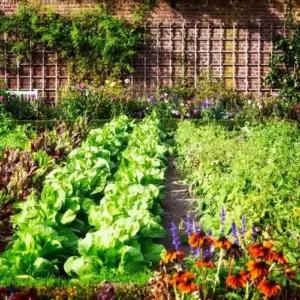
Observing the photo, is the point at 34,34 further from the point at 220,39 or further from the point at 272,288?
the point at 272,288

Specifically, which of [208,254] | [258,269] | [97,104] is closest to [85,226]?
[208,254]

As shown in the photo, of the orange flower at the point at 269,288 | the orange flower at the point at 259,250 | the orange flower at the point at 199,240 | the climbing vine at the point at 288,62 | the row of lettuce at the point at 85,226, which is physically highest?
the climbing vine at the point at 288,62

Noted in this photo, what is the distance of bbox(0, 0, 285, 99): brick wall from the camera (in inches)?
557

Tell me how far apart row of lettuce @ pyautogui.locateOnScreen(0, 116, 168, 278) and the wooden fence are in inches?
339

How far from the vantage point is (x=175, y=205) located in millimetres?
5699

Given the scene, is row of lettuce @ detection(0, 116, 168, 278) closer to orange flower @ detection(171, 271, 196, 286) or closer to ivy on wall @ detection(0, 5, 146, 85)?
orange flower @ detection(171, 271, 196, 286)

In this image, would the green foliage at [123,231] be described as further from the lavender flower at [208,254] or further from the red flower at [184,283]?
the red flower at [184,283]

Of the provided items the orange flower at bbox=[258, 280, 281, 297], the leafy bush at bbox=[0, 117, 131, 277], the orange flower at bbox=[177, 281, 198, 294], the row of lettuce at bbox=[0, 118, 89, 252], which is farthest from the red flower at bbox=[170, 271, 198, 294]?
the row of lettuce at bbox=[0, 118, 89, 252]

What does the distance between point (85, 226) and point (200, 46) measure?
402 inches

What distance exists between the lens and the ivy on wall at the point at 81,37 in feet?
45.6

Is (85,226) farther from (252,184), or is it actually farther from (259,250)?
(259,250)

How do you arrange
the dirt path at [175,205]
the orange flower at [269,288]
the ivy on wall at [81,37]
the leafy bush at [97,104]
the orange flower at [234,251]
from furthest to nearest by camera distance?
the ivy on wall at [81,37] < the leafy bush at [97,104] < the dirt path at [175,205] < the orange flower at [234,251] < the orange flower at [269,288]

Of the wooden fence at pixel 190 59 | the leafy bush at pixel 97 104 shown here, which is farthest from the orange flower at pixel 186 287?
the wooden fence at pixel 190 59

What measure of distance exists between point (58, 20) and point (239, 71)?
4088mm
